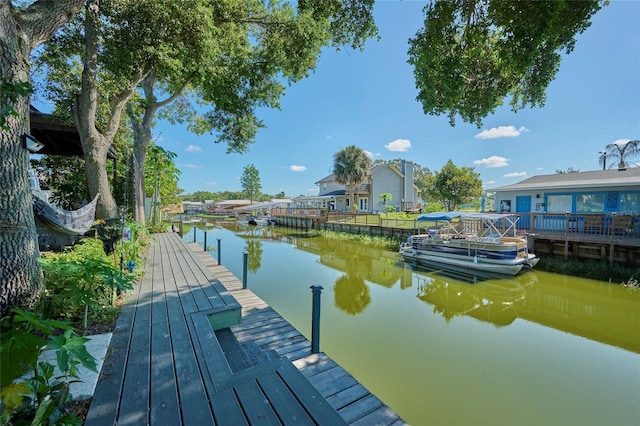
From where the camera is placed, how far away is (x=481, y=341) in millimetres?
5289

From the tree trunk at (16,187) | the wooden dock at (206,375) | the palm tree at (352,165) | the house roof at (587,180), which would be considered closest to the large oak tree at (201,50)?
the tree trunk at (16,187)

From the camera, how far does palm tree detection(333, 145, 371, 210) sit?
26547mm

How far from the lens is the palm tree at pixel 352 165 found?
26547mm

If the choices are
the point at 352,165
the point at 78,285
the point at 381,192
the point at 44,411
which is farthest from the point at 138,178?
the point at 381,192

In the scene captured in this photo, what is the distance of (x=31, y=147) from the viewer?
292 cm

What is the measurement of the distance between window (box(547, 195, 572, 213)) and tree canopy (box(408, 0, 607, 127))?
42.7ft

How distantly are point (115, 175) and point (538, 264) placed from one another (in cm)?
1660

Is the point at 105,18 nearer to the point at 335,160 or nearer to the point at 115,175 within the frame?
the point at 115,175

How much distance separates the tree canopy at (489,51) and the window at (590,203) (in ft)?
41.9

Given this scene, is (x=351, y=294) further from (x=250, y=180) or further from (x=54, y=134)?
(x=250, y=180)

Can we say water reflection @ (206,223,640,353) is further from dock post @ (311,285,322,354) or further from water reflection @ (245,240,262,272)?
dock post @ (311,285,322,354)

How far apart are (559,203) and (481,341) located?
13490 millimetres

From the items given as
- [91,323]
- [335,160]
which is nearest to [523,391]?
[91,323]

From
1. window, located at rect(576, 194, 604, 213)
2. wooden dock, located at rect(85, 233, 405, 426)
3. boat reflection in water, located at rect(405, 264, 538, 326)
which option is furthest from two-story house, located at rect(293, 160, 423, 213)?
wooden dock, located at rect(85, 233, 405, 426)
